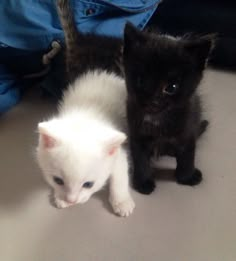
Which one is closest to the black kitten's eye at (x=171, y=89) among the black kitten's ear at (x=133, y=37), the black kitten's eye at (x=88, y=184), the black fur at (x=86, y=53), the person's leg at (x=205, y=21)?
the black kitten's ear at (x=133, y=37)

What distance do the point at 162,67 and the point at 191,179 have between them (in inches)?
14.3

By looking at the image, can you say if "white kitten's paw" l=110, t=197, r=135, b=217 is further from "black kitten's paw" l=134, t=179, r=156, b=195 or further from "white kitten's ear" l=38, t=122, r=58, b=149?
"white kitten's ear" l=38, t=122, r=58, b=149

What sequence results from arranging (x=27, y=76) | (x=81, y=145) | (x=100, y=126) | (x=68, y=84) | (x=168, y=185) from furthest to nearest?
1. (x=27, y=76)
2. (x=68, y=84)
3. (x=168, y=185)
4. (x=100, y=126)
5. (x=81, y=145)

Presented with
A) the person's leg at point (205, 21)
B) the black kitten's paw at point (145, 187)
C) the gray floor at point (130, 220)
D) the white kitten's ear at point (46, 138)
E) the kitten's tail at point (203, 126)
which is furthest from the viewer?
the person's leg at point (205, 21)

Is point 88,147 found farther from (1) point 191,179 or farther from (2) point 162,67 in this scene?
(1) point 191,179

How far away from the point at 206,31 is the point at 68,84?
0.56 metres

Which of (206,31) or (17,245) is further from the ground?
(206,31)

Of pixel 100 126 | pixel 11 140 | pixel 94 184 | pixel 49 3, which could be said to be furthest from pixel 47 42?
pixel 94 184

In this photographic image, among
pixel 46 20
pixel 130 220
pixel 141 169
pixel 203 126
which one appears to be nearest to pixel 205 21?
pixel 203 126

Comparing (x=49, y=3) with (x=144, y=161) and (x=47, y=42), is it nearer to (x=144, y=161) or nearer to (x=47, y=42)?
(x=47, y=42)

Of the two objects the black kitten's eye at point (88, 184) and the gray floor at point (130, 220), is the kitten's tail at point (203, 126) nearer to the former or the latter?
the gray floor at point (130, 220)

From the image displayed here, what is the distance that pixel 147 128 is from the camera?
100cm

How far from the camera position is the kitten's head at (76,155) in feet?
2.82

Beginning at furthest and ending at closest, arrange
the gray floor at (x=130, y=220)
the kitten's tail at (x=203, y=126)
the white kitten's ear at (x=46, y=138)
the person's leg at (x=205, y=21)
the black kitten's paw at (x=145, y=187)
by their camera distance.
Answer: the person's leg at (x=205, y=21)
the kitten's tail at (x=203, y=126)
the black kitten's paw at (x=145, y=187)
the gray floor at (x=130, y=220)
the white kitten's ear at (x=46, y=138)
